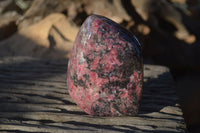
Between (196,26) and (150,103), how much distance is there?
4286mm

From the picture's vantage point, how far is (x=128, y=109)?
213cm

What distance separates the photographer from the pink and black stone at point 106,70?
2057mm

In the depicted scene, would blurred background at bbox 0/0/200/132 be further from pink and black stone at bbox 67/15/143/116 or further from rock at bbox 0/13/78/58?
pink and black stone at bbox 67/15/143/116

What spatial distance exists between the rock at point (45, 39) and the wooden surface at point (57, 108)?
1.10 meters

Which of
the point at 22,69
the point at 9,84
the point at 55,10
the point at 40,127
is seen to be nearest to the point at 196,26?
the point at 55,10

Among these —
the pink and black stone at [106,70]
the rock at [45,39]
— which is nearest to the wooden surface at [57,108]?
the pink and black stone at [106,70]

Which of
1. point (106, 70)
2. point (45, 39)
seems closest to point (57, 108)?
point (106, 70)

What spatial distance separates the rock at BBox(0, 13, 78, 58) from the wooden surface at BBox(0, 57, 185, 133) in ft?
3.59

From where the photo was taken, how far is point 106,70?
6.72 feet

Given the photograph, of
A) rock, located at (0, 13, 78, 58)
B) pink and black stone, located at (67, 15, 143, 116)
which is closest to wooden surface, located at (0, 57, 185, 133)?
pink and black stone, located at (67, 15, 143, 116)

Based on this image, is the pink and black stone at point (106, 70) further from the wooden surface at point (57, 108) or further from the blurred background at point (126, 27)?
the blurred background at point (126, 27)

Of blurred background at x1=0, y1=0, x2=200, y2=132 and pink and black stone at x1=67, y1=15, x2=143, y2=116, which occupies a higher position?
blurred background at x1=0, y1=0, x2=200, y2=132

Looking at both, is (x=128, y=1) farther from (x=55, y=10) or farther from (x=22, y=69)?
(x=22, y=69)

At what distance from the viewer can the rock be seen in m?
4.43
